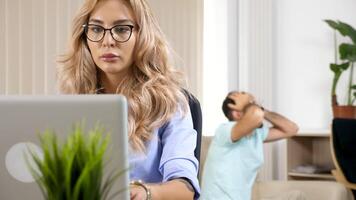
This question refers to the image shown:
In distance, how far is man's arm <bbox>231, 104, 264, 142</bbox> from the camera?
279 centimetres

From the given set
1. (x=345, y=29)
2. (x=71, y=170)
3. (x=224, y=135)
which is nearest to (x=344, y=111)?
(x=345, y=29)

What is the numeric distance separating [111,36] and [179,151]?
39 centimetres

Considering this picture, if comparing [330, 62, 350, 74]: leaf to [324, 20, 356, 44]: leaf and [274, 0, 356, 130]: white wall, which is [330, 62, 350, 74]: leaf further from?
[274, 0, 356, 130]: white wall

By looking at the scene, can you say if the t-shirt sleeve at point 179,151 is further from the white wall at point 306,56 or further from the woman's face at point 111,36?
the white wall at point 306,56

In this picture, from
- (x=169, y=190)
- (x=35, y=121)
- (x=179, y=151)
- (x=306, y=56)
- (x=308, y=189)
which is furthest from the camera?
→ (x=306, y=56)

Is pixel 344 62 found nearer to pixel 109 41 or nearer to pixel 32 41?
pixel 32 41

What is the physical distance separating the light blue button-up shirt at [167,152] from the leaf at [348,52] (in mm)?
2853

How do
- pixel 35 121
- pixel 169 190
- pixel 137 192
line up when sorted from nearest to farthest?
pixel 35 121
pixel 137 192
pixel 169 190

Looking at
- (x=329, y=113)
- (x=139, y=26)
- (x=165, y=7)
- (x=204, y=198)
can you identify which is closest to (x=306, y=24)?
(x=329, y=113)

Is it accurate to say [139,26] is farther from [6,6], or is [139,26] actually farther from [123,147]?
[6,6]

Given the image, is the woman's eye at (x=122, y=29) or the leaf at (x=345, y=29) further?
the leaf at (x=345, y=29)

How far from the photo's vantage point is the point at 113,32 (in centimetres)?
165

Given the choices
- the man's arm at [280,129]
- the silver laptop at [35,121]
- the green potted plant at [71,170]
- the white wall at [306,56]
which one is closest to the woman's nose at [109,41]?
the silver laptop at [35,121]

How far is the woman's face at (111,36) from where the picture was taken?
1.65 metres
